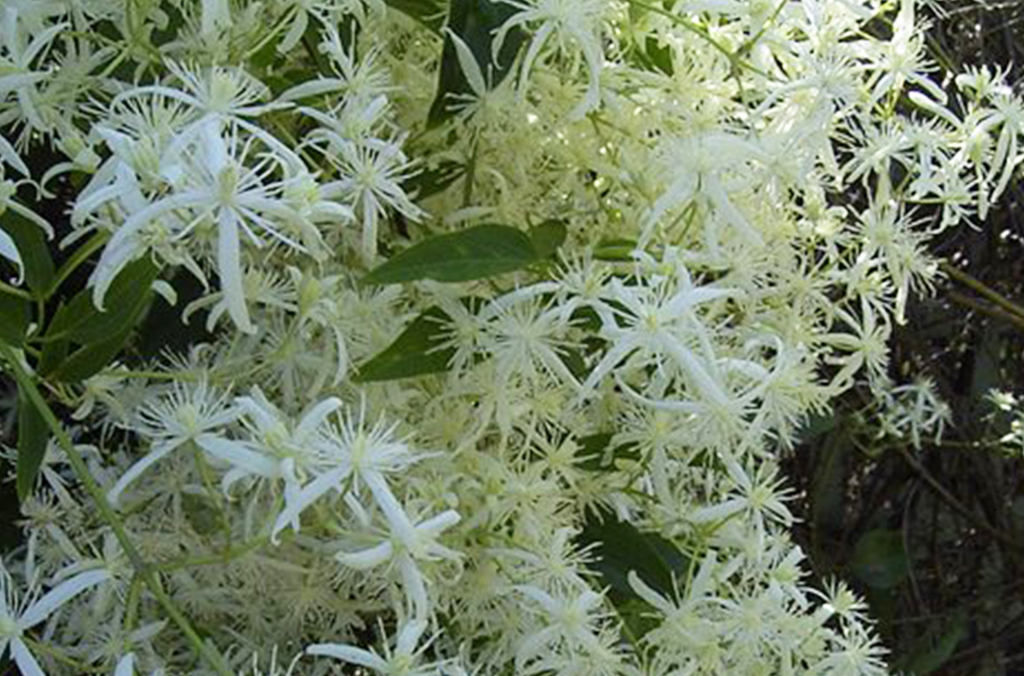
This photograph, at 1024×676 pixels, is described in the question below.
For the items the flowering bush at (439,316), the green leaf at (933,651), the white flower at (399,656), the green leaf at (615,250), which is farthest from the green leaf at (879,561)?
the white flower at (399,656)

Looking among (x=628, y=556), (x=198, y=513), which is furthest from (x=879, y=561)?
(x=198, y=513)

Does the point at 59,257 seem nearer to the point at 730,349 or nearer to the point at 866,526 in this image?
the point at 730,349

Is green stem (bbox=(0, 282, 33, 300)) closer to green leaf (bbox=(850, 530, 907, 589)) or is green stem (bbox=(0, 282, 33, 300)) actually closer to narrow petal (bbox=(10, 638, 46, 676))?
narrow petal (bbox=(10, 638, 46, 676))

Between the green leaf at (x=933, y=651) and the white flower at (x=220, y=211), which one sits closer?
the white flower at (x=220, y=211)

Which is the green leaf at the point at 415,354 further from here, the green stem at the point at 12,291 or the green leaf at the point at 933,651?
the green leaf at the point at 933,651

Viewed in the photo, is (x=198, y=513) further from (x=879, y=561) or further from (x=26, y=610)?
(x=879, y=561)

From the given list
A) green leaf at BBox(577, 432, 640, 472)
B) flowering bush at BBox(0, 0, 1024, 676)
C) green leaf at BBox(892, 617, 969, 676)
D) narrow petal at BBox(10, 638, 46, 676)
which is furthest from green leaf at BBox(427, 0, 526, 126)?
green leaf at BBox(892, 617, 969, 676)

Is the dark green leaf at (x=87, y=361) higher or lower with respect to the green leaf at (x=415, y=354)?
higher
